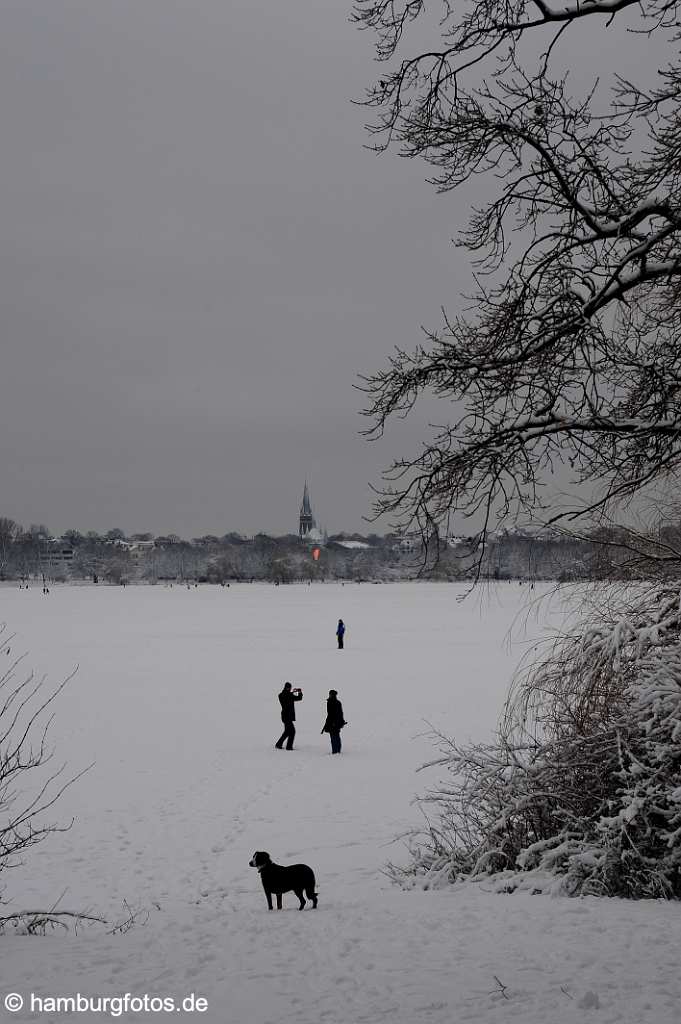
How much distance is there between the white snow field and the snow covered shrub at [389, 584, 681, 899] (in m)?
0.53

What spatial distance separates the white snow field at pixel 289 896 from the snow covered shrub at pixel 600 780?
53cm

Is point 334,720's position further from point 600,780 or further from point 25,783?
point 600,780

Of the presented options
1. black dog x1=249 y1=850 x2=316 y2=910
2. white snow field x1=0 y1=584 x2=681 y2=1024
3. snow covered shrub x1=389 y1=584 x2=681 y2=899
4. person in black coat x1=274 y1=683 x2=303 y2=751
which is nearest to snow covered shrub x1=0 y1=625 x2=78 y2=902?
white snow field x1=0 y1=584 x2=681 y2=1024

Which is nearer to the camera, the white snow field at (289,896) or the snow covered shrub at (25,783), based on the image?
the white snow field at (289,896)

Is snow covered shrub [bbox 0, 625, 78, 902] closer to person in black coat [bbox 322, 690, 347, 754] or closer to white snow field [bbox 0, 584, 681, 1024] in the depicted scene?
white snow field [bbox 0, 584, 681, 1024]

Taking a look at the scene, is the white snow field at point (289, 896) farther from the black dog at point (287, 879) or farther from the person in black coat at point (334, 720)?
the person in black coat at point (334, 720)

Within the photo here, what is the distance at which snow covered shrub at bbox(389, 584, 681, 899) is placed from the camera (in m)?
7.69

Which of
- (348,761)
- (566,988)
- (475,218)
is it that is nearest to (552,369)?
(475,218)

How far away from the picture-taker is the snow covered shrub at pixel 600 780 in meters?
7.69

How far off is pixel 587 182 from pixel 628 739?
5.14 metres

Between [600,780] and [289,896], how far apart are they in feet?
12.2

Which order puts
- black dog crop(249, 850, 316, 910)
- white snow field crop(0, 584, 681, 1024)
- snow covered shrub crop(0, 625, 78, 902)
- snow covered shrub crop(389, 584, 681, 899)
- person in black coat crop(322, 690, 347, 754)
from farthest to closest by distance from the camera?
person in black coat crop(322, 690, 347, 754), snow covered shrub crop(0, 625, 78, 902), black dog crop(249, 850, 316, 910), snow covered shrub crop(389, 584, 681, 899), white snow field crop(0, 584, 681, 1024)

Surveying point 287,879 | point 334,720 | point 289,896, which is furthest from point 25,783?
point 287,879

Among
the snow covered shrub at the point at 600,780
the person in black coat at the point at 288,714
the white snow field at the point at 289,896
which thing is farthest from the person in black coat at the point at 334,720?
the snow covered shrub at the point at 600,780
